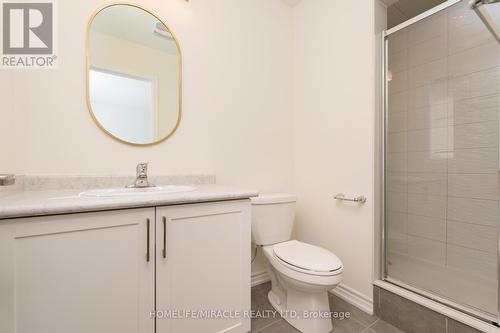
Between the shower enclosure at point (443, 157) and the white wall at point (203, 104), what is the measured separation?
84 centimetres

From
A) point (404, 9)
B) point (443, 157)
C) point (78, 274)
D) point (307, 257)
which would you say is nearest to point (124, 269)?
point (78, 274)

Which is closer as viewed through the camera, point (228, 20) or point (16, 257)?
point (16, 257)

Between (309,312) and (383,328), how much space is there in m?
0.46

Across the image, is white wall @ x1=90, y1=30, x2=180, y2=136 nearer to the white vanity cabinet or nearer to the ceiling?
the white vanity cabinet

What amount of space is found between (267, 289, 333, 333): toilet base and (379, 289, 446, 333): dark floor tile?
1.20 ft

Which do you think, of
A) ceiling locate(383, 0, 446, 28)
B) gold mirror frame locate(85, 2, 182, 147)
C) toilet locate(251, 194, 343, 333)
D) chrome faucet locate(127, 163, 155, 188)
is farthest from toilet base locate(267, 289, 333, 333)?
ceiling locate(383, 0, 446, 28)

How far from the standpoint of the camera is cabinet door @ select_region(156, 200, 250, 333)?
0.98 meters

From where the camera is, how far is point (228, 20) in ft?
5.66

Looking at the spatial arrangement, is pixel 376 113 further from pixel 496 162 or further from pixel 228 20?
pixel 228 20

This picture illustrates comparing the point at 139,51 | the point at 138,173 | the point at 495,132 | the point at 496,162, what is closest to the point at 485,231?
the point at 496,162

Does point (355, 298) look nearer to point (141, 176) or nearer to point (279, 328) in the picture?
point (279, 328)

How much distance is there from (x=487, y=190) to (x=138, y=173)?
2.04 m

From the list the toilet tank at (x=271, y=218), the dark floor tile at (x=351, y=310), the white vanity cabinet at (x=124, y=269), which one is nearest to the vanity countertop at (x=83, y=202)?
the white vanity cabinet at (x=124, y=269)

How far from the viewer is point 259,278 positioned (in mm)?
1853
